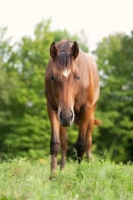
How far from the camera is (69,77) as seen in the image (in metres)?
5.48

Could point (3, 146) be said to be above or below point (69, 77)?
below

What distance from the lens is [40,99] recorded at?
30578 mm

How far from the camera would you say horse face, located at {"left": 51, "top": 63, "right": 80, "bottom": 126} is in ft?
16.9

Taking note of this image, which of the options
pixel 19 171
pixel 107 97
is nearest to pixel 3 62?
pixel 107 97

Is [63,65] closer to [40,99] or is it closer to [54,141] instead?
[54,141]

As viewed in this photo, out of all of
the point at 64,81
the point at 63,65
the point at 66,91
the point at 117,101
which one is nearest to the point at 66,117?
the point at 66,91

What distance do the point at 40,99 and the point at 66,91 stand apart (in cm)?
2528

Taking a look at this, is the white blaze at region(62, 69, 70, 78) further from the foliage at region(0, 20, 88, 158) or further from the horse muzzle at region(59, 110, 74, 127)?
the foliage at region(0, 20, 88, 158)

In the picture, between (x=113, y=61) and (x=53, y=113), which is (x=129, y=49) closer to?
(x=113, y=61)

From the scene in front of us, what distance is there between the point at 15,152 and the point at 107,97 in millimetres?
9972

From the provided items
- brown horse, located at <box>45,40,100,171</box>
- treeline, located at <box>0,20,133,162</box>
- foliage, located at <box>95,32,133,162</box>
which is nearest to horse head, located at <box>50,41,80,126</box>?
brown horse, located at <box>45,40,100,171</box>

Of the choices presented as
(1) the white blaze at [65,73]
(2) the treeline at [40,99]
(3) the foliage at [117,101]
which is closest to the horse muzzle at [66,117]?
(1) the white blaze at [65,73]

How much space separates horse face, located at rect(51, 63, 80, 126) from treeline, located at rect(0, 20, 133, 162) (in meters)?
23.1

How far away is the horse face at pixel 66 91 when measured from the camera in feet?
16.9
